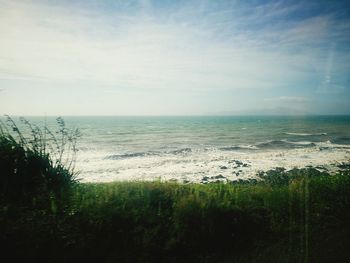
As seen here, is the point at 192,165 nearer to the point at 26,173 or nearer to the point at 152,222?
the point at 26,173

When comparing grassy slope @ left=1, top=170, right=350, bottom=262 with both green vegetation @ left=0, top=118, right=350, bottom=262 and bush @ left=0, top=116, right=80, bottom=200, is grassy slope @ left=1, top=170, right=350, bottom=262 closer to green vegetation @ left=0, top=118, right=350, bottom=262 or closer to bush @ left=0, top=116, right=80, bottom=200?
green vegetation @ left=0, top=118, right=350, bottom=262

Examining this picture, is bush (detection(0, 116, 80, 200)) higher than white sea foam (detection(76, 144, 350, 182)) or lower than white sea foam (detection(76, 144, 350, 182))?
higher

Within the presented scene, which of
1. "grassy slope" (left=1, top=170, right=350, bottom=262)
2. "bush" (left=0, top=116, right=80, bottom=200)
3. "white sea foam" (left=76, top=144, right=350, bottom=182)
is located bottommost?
"white sea foam" (left=76, top=144, right=350, bottom=182)

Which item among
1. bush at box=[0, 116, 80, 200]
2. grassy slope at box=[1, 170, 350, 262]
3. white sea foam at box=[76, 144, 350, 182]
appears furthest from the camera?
white sea foam at box=[76, 144, 350, 182]

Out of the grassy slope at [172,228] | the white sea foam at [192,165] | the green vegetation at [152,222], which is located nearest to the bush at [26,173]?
the green vegetation at [152,222]

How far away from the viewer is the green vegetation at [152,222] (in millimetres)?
5730

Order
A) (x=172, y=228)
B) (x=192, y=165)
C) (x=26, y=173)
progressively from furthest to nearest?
(x=192, y=165)
(x=26, y=173)
(x=172, y=228)

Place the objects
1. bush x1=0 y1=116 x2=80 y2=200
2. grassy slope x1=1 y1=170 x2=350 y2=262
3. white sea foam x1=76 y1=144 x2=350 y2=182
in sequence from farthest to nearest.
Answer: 1. white sea foam x1=76 y1=144 x2=350 y2=182
2. bush x1=0 y1=116 x2=80 y2=200
3. grassy slope x1=1 y1=170 x2=350 y2=262

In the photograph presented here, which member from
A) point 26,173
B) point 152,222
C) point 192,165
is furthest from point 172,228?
point 192,165

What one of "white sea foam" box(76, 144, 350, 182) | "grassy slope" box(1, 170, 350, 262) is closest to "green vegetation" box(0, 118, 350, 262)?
"grassy slope" box(1, 170, 350, 262)

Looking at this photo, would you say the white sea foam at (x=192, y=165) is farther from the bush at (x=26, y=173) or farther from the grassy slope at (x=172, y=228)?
the grassy slope at (x=172, y=228)

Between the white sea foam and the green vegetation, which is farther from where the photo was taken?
the white sea foam

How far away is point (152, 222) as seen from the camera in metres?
6.84

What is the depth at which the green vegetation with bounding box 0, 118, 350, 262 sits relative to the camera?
573 centimetres
